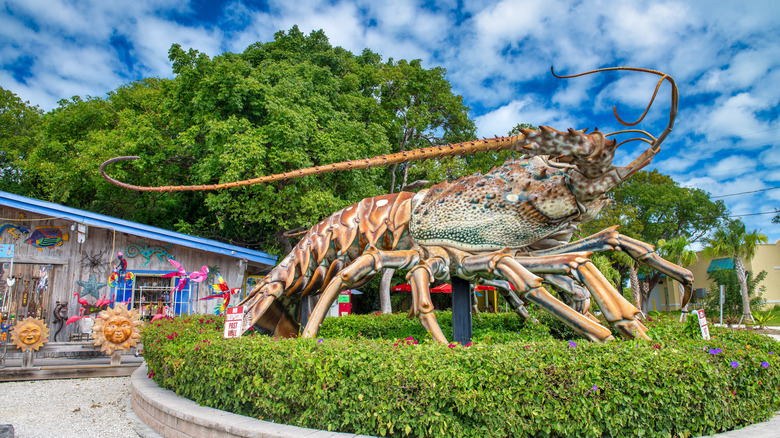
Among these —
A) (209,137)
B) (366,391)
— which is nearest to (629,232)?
(209,137)

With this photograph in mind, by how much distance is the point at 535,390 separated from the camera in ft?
12.0


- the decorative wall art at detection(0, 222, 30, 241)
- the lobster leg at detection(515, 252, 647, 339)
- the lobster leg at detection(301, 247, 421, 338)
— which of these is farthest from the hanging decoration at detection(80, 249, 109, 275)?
the lobster leg at detection(515, 252, 647, 339)

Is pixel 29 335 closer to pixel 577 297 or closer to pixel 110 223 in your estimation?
pixel 110 223

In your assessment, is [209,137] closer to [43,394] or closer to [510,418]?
[43,394]

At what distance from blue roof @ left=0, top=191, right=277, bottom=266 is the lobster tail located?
6.15 m

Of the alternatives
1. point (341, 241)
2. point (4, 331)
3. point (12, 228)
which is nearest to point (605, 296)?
point (341, 241)

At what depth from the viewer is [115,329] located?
903cm

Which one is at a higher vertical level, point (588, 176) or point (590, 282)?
point (588, 176)

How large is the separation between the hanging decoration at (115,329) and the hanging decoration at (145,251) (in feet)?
12.1

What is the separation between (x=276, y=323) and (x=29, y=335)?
16.8 ft

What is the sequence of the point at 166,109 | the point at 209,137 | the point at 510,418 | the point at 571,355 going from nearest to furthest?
the point at 510,418 → the point at 571,355 → the point at 209,137 → the point at 166,109

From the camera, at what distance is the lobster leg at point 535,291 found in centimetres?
466

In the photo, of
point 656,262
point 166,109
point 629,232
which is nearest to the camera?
point 656,262

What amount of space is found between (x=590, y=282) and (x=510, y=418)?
1944mm
